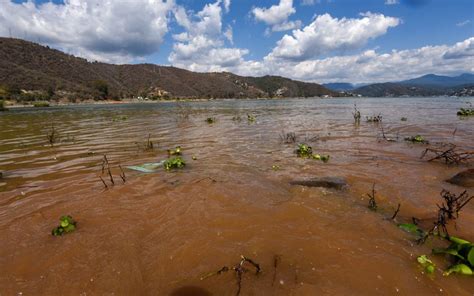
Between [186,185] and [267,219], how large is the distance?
2599 mm

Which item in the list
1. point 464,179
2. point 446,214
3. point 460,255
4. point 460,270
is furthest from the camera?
point 464,179

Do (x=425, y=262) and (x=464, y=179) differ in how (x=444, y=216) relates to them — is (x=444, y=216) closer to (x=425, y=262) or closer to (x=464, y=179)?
(x=425, y=262)

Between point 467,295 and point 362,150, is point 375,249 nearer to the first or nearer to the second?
point 467,295

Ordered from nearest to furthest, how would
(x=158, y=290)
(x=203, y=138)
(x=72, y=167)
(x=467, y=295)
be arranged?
(x=467, y=295) < (x=158, y=290) < (x=72, y=167) < (x=203, y=138)

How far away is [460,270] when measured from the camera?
3.13 metres

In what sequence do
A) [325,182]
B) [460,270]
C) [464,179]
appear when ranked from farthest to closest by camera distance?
[325,182] → [464,179] → [460,270]

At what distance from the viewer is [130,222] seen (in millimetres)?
4680

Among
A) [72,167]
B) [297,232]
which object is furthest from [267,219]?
[72,167]

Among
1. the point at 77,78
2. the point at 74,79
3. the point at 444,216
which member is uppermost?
the point at 77,78

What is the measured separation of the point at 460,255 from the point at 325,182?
3136 millimetres

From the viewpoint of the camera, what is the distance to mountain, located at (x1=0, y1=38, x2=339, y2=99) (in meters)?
93.9

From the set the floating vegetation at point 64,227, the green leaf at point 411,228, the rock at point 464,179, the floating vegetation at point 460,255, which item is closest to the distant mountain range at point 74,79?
the floating vegetation at point 64,227

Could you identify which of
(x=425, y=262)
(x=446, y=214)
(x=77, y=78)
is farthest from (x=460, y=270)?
(x=77, y=78)

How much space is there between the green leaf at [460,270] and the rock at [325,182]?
2994mm
